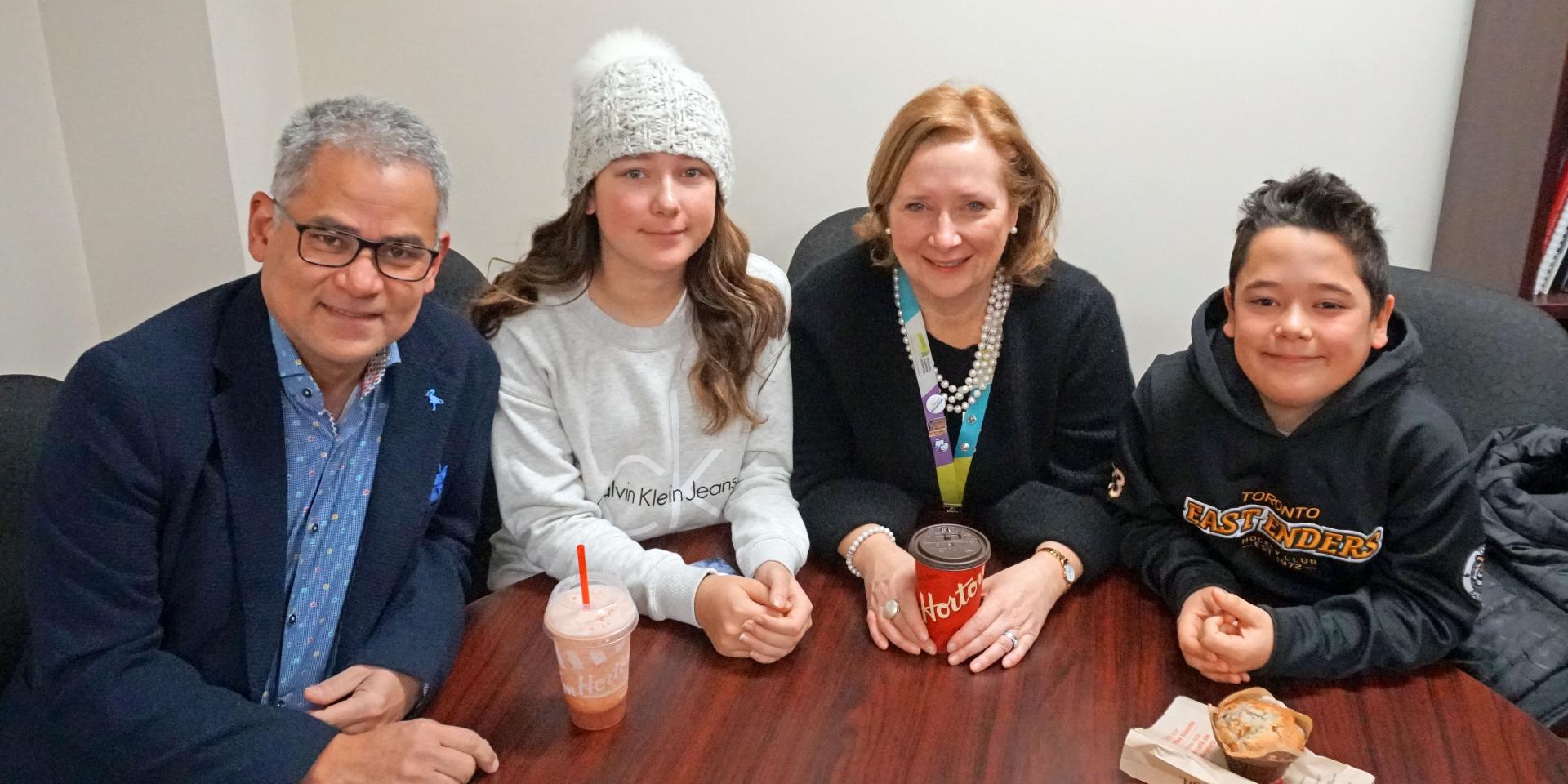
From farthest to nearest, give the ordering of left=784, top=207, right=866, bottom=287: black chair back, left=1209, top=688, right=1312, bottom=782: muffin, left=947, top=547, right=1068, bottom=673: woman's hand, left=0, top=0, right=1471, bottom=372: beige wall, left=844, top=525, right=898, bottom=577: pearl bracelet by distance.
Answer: left=784, top=207, right=866, bottom=287: black chair back, left=0, top=0, right=1471, bottom=372: beige wall, left=844, top=525, right=898, bottom=577: pearl bracelet, left=947, top=547, right=1068, bottom=673: woman's hand, left=1209, top=688, right=1312, bottom=782: muffin

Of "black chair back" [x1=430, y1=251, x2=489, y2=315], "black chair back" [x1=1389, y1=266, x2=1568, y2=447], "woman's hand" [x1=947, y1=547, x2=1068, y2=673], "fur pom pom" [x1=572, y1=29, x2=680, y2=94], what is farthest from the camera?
"black chair back" [x1=430, y1=251, x2=489, y2=315]

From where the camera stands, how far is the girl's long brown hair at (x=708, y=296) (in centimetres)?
181

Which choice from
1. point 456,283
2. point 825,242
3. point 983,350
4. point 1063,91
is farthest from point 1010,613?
point 1063,91

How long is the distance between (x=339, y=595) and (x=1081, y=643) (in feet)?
3.67

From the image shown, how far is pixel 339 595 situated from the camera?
4.87 feet

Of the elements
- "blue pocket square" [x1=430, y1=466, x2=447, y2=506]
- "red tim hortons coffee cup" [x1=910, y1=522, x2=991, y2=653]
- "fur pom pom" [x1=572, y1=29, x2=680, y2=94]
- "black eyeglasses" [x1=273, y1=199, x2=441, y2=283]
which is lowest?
"red tim hortons coffee cup" [x1=910, y1=522, x2=991, y2=653]

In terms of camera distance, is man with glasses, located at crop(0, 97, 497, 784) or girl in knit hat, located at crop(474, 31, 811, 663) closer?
man with glasses, located at crop(0, 97, 497, 784)

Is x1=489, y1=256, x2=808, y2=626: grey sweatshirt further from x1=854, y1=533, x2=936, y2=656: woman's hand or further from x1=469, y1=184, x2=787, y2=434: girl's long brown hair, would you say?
x1=854, y1=533, x2=936, y2=656: woman's hand

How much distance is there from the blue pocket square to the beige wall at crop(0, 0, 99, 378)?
59.6 inches

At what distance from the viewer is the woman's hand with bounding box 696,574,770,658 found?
1438 millimetres

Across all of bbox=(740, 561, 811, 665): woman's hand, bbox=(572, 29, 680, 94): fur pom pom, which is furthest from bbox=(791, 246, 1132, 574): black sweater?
bbox=(572, 29, 680, 94): fur pom pom

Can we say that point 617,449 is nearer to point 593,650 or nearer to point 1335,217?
point 593,650

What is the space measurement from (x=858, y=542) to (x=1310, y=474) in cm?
72

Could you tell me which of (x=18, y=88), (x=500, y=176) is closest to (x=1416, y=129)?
(x=500, y=176)
